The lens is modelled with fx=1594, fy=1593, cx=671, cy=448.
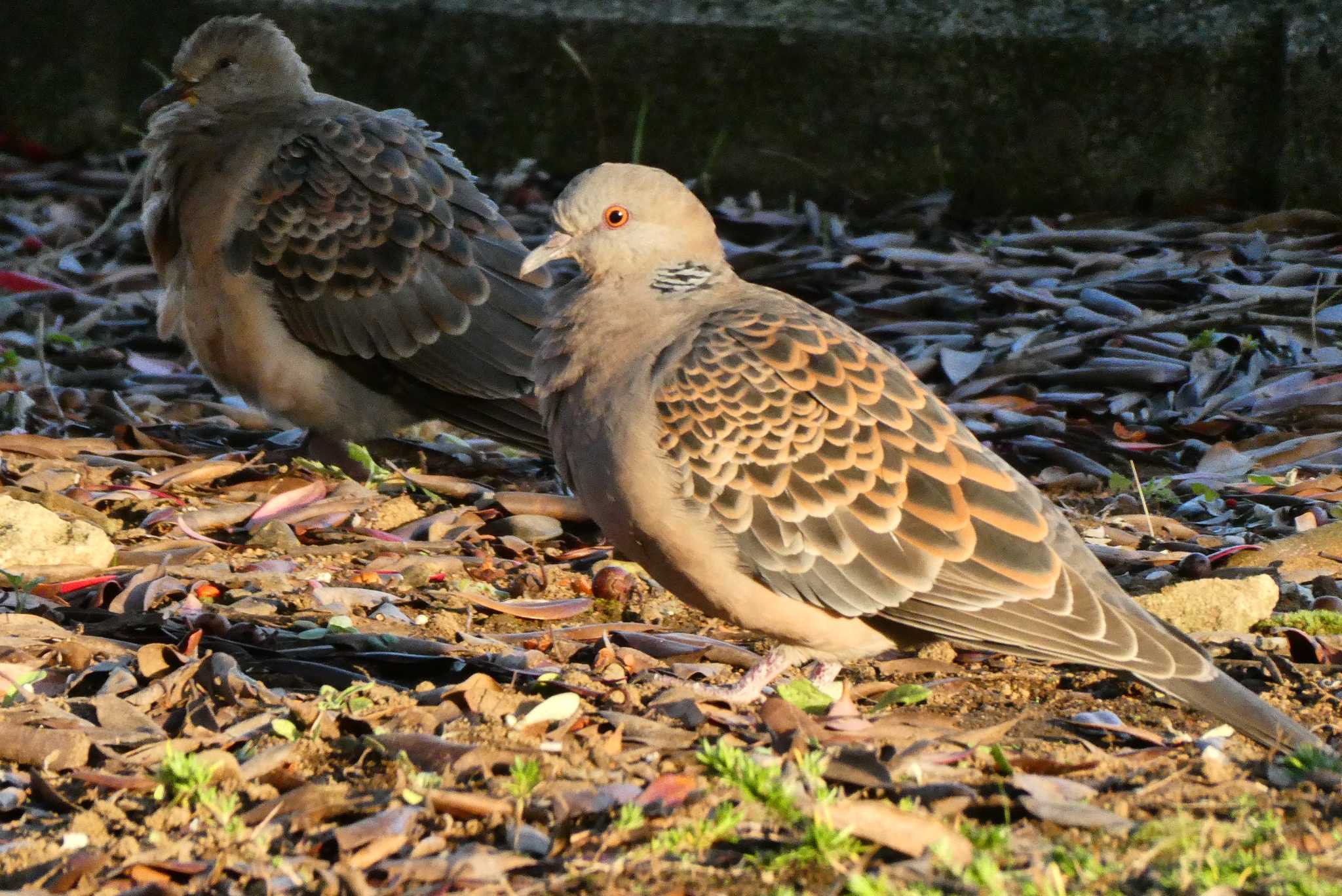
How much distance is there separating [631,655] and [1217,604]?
1.53 m

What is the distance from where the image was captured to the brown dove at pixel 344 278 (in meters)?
5.81

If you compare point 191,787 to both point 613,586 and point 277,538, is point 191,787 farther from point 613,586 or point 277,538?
point 277,538

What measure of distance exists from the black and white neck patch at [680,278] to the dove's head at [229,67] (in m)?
2.74

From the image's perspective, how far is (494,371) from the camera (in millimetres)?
5816

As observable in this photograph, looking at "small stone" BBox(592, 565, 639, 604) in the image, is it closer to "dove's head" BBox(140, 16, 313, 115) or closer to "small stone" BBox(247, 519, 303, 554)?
"small stone" BBox(247, 519, 303, 554)

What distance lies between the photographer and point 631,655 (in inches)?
155

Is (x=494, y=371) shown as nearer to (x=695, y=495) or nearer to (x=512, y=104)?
(x=695, y=495)

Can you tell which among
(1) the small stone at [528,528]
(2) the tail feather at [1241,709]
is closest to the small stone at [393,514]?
(1) the small stone at [528,528]

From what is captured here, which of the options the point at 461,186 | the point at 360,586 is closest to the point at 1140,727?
the point at 360,586

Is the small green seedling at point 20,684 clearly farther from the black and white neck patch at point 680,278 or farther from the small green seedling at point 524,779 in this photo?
the black and white neck patch at point 680,278

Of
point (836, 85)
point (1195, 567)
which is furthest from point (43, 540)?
point (836, 85)

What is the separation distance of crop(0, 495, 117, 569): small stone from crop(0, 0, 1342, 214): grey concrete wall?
4.60 metres

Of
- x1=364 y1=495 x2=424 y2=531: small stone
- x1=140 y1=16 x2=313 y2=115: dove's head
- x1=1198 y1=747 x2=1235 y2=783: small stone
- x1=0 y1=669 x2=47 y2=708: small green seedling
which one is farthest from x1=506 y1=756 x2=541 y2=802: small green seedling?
x1=140 y1=16 x2=313 y2=115: dove's head

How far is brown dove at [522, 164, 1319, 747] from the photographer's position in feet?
11.9
